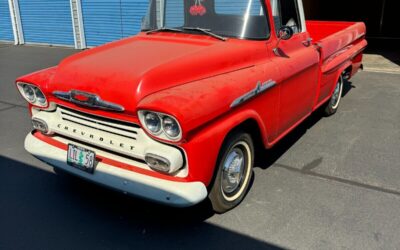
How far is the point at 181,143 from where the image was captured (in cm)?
250

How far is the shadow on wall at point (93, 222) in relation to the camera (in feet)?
9.33

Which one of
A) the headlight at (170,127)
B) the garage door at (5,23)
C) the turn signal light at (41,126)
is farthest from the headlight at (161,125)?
the garage door at (5,23)

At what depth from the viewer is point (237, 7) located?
350cm

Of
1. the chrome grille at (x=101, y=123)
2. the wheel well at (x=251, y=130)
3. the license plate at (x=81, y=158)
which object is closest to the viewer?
the chrome grille at (x=101, y=123)

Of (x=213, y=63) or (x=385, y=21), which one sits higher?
(x=213, y=63)

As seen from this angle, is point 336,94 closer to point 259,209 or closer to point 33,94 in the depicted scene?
point 259,209

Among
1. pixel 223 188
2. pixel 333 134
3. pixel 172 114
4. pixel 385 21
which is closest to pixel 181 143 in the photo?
pixel 172 114

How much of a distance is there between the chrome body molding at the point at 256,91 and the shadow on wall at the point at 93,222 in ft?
3.13

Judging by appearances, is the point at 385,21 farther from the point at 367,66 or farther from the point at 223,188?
the point at 223,188

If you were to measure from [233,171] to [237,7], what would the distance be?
58.7 inches

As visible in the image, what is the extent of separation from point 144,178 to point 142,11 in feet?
29.6

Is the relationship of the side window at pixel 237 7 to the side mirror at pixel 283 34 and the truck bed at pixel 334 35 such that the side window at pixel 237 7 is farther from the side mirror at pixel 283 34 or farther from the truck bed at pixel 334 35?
the truck bed at pixel 334 35

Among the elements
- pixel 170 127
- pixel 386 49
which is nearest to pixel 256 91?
pixel 170 127

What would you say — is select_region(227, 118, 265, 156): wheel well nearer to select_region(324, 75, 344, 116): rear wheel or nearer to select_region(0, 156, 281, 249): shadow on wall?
select_region(0, 156, 281, 249): shadow on wall
